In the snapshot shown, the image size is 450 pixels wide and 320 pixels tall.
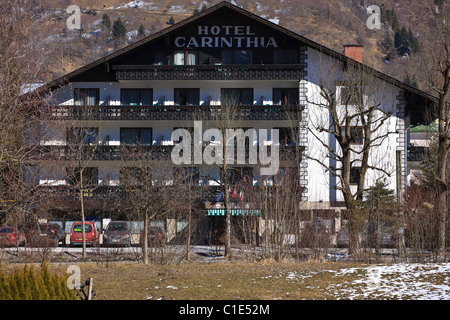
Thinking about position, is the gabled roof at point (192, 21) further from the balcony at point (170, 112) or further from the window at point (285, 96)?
the window at point (285, 96)

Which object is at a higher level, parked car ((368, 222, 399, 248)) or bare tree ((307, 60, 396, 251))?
bare tree ((307, 60, 396, 251))

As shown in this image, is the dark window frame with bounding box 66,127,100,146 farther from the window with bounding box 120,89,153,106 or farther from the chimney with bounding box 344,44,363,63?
the chimney with bounding box 344,44,363,63

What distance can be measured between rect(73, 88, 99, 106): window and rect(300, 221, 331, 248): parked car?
2201cm

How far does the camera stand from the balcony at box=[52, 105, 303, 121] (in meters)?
42.2

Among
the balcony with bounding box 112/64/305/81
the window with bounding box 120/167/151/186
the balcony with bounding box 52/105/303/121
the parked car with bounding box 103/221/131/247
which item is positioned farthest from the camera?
the balcony with bounding box 112/64/305/81

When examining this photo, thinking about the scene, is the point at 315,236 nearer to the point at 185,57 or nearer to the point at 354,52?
the point at 185,57

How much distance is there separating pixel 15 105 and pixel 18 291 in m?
7.51

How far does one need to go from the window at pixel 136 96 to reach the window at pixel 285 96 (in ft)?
28.9

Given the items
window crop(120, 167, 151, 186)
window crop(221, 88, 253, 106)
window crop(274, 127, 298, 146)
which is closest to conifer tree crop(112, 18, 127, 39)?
window crop(221, 88, 253, 106)

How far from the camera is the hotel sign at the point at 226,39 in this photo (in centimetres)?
4428

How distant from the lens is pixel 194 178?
140 ft
